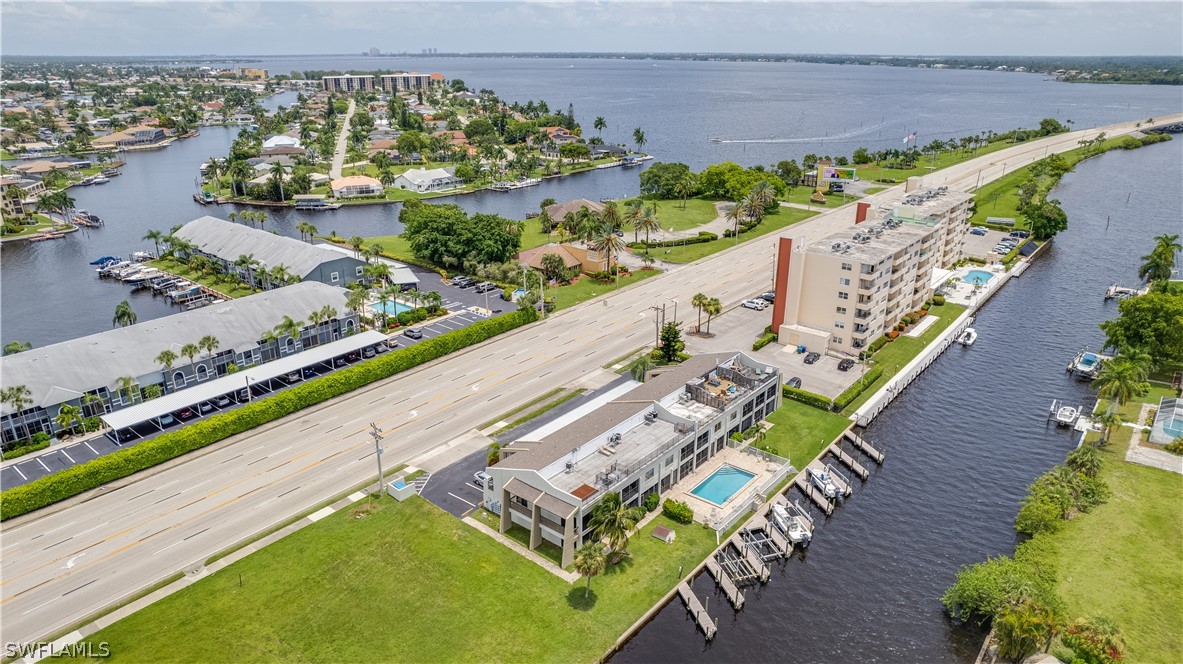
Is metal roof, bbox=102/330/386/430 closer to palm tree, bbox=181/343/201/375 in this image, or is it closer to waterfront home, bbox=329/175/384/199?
palm tree, bbox=181/343/201/375

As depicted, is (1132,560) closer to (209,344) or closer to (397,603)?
(397,603)

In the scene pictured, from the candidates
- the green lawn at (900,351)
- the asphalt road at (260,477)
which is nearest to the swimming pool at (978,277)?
the green lawn at (900,351)

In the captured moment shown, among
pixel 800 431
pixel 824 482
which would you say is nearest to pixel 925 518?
pixel 824 482

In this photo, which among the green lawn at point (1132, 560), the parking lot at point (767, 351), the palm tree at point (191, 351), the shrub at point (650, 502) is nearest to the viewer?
the green lawn at point (1132, 560)

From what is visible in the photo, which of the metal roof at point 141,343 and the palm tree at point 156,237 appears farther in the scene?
the palm tree at point 156,237

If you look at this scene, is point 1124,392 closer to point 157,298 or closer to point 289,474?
point 289,474

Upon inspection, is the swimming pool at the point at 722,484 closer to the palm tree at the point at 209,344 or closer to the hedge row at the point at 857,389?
the hedge row at the point at 857,389

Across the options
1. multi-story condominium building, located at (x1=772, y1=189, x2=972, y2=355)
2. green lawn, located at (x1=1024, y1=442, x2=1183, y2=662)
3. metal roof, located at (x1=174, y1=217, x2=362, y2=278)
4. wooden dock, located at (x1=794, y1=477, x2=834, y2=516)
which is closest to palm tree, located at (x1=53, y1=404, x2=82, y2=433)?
metal roof, located at (x1=174, y1=217, x2=362, y2=278)
